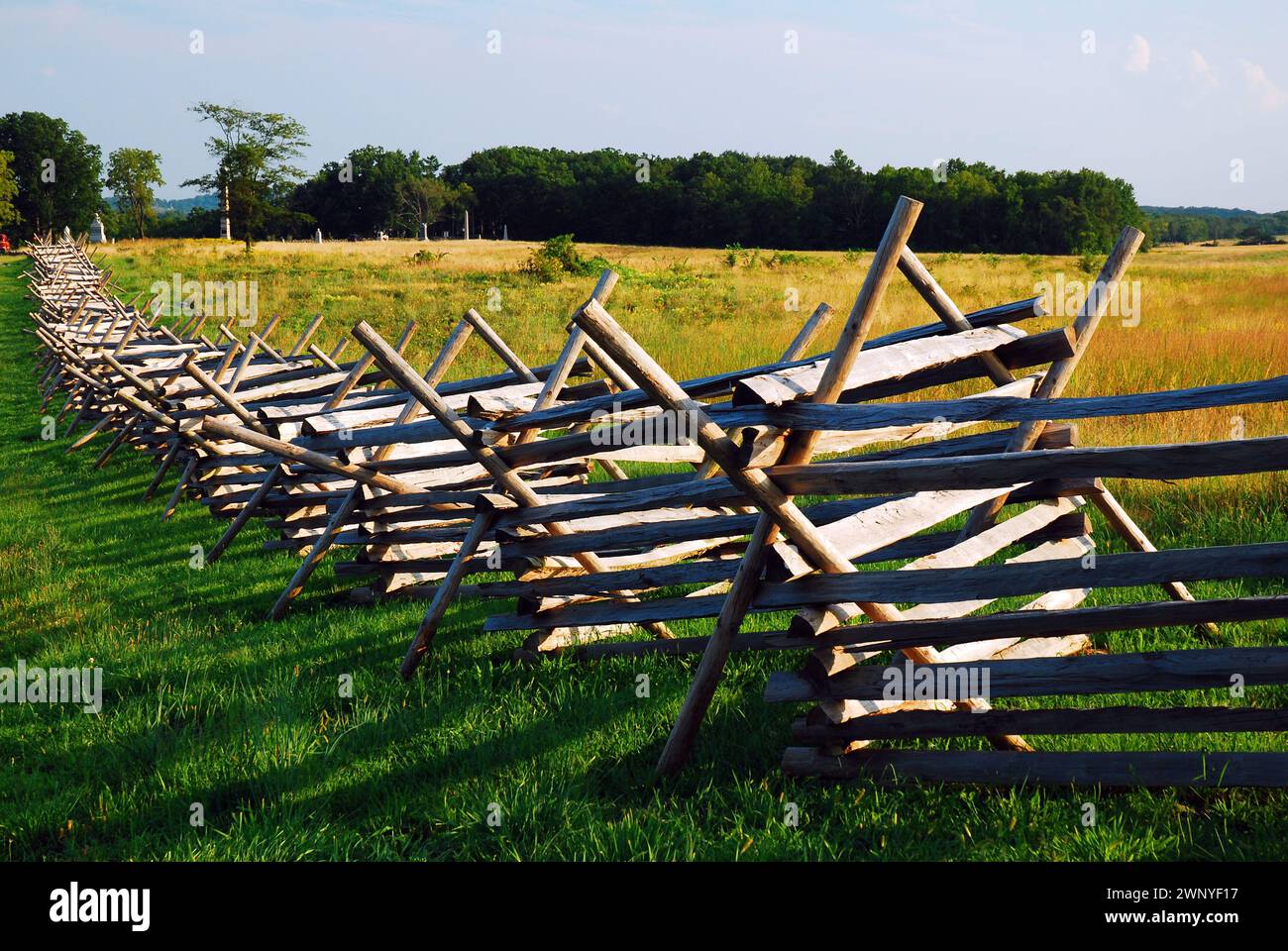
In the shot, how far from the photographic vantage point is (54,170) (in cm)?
7062

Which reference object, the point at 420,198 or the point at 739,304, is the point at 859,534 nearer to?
the point at 739,304

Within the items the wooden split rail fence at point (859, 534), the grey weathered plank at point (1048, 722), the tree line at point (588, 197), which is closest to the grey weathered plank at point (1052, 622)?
Result: the wooden split rail fence at point (859, 534)

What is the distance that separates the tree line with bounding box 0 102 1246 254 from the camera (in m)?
60.4

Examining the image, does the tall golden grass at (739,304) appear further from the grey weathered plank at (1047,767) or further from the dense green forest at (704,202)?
the dense green forest at (704,202)

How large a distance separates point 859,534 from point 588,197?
7997 cm

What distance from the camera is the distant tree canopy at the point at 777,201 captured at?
61219 millimetres

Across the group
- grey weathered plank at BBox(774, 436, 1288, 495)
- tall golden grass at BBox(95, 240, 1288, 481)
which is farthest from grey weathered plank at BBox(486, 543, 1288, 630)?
tall golden grass at BBox(95, 240, 1288, 481)

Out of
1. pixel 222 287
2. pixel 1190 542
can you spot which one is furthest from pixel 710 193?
pixel 1190 542

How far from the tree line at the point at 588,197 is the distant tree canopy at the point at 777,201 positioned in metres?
0.12

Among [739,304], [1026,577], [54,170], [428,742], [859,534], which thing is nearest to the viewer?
[1026,577]

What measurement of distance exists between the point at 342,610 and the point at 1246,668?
470cm

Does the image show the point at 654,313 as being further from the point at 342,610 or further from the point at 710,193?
the point at 710,193

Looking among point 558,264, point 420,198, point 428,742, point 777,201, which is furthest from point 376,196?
point 428,742

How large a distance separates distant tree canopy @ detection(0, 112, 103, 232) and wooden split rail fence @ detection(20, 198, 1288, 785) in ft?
252
